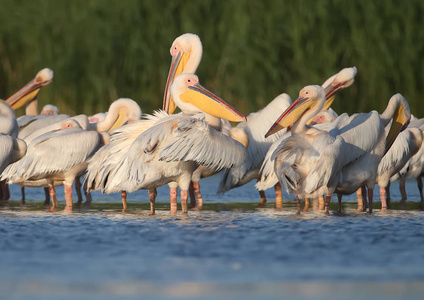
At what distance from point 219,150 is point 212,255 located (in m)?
1.98

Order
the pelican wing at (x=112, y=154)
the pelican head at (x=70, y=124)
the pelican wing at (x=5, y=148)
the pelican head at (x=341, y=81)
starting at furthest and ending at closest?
the pelican head at (x=341, y=81) → the pelican head at (x=70, y=124) → the pelican wing at (x=112, y=154) → the pelican wing at (x=5, y=148)

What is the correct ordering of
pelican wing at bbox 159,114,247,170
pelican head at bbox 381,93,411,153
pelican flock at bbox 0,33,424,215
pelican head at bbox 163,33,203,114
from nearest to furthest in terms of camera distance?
1. pelican wing at bbox 159,114,247,170
2. pelican flock at bbox 0,33,424,215
3. pelican head at bbox 381,93,411,153
4. pelican head at bbox 163,33,203,114

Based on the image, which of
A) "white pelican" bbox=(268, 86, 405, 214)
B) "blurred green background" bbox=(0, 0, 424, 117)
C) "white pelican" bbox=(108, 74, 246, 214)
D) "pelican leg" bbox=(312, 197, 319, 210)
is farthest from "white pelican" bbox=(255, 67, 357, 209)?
"blurred green background" bbox=(0, 0, 424, 117)

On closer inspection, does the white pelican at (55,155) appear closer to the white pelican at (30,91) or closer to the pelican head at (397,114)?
the pelican head at (397,114)

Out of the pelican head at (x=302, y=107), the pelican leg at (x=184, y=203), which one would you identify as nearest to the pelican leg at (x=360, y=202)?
the pelican head at (x=302, y=107)

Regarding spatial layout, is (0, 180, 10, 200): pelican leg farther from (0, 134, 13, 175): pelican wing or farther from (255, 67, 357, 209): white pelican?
(255, 67, 357, 209): white pelican

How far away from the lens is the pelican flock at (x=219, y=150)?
6695 millimetres

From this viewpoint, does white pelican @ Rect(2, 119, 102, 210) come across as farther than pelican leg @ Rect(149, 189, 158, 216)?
Yes

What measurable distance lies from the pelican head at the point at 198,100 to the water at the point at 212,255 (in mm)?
855

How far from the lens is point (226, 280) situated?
4160 millimetres

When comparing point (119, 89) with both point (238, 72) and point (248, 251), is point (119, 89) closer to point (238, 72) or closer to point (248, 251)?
point (238, 72)

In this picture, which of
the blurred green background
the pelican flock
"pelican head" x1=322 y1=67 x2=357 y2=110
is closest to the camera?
the pelican flock

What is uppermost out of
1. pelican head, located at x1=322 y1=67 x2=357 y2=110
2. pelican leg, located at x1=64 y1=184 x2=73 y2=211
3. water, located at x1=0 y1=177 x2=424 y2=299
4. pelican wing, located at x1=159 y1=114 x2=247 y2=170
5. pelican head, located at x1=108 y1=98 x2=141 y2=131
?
pelican head, located at x1=322 y1=67 x2=357 y2=110

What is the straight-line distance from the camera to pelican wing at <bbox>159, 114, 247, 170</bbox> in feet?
21.4
